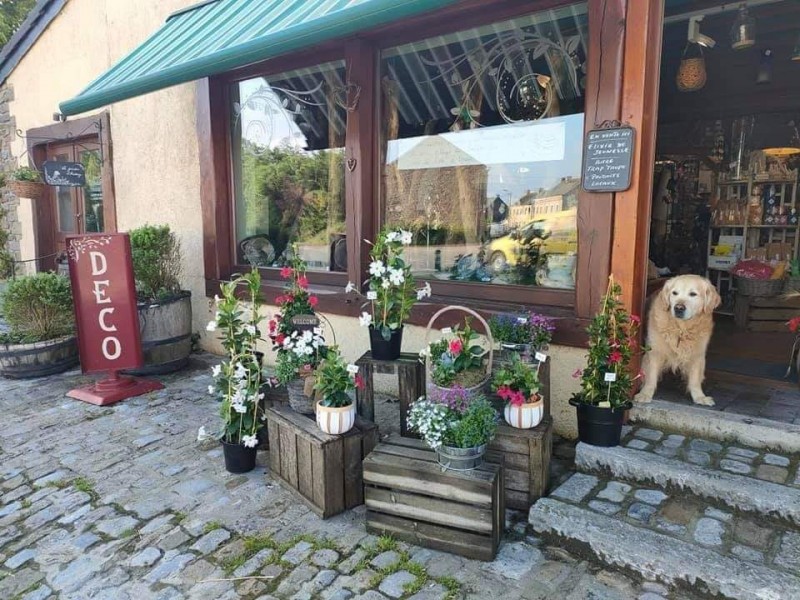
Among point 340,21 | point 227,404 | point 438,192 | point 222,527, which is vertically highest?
point 340,21

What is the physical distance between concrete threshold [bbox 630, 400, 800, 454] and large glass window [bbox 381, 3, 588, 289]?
89cm

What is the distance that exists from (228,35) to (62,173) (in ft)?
10.1

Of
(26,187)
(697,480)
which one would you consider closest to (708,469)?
(697,480)

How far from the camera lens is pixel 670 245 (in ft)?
21.8

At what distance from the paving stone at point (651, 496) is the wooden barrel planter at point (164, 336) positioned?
395 centimetres

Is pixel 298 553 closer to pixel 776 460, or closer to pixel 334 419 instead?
pixel 334 419

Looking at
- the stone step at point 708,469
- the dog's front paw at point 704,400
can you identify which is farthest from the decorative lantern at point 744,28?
the stone step at point 708,469

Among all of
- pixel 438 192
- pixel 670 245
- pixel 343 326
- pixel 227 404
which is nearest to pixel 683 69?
pixel 438 192

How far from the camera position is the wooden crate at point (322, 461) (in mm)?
2547

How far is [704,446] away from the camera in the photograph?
2.80m

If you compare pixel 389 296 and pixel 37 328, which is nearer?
pixel 389 296

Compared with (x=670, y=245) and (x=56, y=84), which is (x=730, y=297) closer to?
(x=670, y=245)

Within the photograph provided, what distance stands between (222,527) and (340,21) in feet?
8.64

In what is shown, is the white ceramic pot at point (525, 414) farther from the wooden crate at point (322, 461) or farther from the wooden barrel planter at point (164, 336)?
the wooden barrel planter at point (164, 336)
